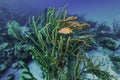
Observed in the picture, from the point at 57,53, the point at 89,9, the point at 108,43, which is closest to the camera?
the point at 57,53

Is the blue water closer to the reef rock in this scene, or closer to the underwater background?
the reef rock

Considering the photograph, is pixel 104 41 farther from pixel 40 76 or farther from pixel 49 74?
pixel 49 74

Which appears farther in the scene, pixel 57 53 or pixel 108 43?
pixel 108 43

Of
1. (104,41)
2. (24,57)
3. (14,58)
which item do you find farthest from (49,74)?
(104,41)

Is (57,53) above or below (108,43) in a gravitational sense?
above

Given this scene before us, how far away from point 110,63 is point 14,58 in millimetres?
2976

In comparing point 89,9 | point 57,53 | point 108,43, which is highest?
point 89,9

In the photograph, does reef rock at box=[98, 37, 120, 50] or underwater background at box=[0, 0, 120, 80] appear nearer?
underwater background at box=[0, 0, 120, 80]

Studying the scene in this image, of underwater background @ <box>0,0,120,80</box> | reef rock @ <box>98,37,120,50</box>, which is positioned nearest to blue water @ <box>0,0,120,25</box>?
reef rock @ <box>98,37,120,50</box>

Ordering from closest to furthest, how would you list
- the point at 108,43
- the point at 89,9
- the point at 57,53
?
the point at 57,53
the point at 108,43
the point at 89,9

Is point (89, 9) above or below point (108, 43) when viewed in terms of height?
above

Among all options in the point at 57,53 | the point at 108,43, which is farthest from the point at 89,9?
the point at 57,53

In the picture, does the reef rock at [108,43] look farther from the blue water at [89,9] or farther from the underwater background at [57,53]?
the blue water at [89,9]

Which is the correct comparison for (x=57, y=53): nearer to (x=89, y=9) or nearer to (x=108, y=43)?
(x=108, y=43)
